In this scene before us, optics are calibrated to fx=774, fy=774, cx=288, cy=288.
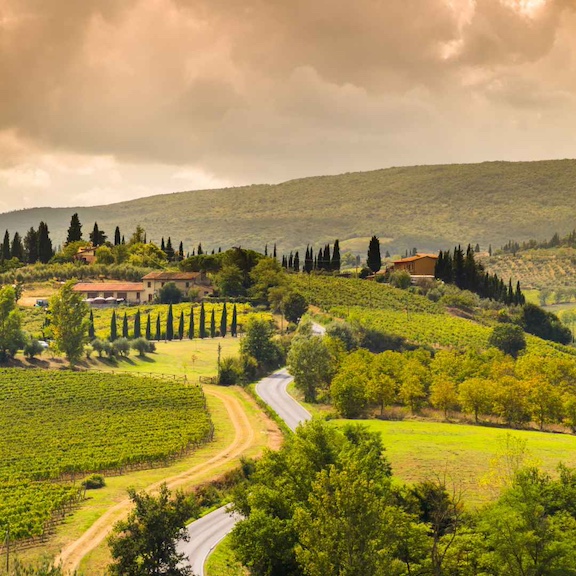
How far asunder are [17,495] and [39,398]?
33999 mm

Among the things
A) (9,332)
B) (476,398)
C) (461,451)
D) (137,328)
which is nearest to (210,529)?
(461,451)

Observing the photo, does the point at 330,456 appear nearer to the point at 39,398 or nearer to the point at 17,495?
the point at 17,495

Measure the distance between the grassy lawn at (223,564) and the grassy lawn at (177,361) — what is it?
5862cm

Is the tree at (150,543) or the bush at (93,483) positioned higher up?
the tree at (150,543)

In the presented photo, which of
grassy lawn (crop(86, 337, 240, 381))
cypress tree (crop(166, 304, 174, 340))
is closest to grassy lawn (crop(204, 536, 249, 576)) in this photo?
grassy lawn (crop(86, 337, 240, 381))

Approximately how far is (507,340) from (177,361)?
51.7 metres

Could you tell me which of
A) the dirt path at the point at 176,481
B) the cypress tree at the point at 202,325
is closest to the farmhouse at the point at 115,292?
the cypress tree at the point at 202,325

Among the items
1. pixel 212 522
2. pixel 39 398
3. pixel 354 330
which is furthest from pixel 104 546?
pixel 354 330

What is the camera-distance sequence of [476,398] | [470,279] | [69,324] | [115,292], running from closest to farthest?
[476,398] < [69,324] < [115,292] < [470,279]

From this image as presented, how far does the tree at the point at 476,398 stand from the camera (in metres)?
81.0

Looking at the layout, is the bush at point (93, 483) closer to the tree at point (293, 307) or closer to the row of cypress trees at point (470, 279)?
the tree at point (293, 307)

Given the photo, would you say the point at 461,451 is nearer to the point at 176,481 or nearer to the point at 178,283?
the point at 176,481

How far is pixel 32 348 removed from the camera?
115312 millimetres

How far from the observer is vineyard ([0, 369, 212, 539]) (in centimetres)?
5966
